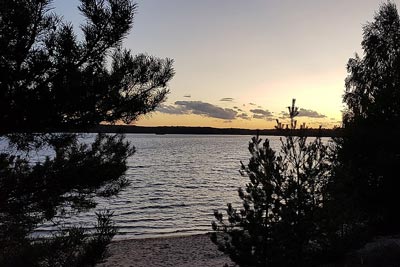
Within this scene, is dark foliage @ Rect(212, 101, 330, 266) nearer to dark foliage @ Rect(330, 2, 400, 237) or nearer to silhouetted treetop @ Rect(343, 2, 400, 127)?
dark foliage @ Rect(330, 2, 400, 237)

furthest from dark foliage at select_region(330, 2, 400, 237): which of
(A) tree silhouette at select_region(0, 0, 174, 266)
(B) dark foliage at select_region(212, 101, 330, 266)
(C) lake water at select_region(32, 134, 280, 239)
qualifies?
(A) tree silhouette at select_region(0, 0, 174, 266)

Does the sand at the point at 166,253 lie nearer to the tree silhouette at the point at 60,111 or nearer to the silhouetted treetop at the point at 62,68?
the tree silhouette at the point at 60,111

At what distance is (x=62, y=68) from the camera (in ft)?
18.7

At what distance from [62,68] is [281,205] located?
3.66m

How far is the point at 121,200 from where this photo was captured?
104 ft

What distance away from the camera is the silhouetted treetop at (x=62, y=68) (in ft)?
17.1

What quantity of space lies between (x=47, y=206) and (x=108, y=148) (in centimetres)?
148

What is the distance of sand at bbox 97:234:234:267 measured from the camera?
50.7 feet

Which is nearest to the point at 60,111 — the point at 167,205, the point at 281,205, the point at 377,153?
the point at 281,205

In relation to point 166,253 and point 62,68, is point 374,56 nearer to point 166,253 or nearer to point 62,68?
point 166,253

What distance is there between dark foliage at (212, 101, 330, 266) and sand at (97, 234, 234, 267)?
7.46 m

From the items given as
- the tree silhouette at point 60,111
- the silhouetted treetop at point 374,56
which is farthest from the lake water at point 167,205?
the tree silhouette at point 60,111

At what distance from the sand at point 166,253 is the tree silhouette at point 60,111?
327 inches

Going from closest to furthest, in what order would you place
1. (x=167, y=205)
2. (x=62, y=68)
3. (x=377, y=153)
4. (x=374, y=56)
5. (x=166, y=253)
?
(x=62, y=68) < (x=377, y=153) < (x=166, y=253) < (x=374, y=56) < (x=167, y=205)
